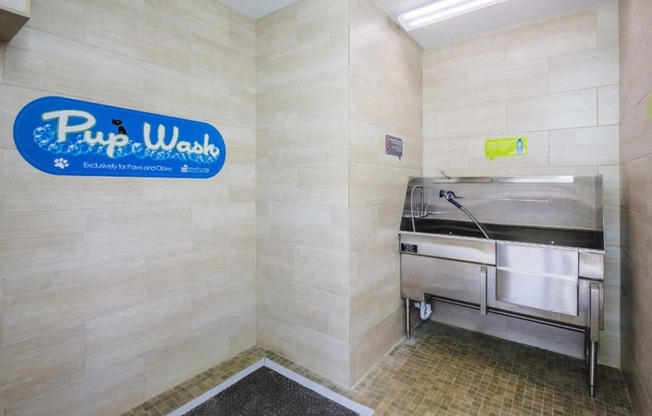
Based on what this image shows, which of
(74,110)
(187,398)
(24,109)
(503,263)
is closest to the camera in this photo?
(24,109)

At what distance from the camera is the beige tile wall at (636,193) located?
1.52m

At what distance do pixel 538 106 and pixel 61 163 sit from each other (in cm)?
309

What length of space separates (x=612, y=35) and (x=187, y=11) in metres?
2.86

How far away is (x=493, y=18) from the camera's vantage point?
2.42m

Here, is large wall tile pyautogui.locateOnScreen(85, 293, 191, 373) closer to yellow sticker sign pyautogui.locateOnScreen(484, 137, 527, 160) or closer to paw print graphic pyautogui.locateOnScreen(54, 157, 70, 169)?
paw print graphic pyautogui.locateOnScreen(54, 157, 70, 169)

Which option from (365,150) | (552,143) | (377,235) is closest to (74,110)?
(365,150)

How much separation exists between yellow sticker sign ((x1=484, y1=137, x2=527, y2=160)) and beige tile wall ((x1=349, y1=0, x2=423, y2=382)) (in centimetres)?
63

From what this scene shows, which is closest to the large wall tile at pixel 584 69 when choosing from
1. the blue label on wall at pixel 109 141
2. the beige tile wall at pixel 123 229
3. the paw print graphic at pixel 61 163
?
the beige tile wall at pixel 123 229

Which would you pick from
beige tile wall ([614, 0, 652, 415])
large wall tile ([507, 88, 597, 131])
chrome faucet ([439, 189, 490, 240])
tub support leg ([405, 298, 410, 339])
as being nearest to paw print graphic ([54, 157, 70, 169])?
tub support leg ([405, 298, 410, 339])

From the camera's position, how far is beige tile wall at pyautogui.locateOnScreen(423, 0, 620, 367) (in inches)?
87.2

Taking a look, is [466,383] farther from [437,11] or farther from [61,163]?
[61,163]

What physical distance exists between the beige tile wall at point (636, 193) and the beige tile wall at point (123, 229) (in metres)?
2.31

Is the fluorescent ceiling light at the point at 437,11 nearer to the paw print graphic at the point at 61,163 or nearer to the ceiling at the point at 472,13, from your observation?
the ceiling at the point at 472,13

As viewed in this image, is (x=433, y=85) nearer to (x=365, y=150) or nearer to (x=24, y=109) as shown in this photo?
(x=365, y=150)
